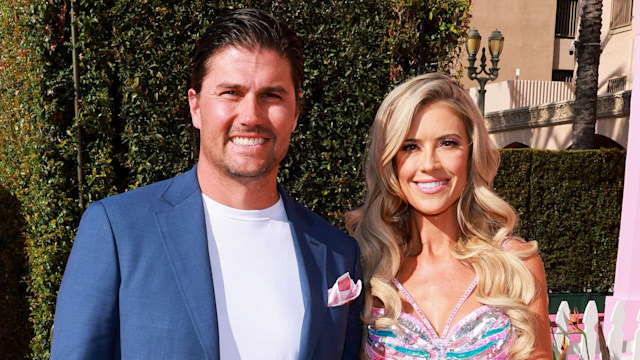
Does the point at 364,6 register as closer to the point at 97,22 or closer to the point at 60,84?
the point at 97,22

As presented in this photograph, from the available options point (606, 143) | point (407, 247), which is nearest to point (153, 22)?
point (407, 247)

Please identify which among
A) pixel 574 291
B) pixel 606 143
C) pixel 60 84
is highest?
pixel 60 84

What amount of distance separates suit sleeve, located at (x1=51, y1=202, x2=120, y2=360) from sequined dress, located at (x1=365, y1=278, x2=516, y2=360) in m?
1.40

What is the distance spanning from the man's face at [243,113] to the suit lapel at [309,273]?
1.00 ft

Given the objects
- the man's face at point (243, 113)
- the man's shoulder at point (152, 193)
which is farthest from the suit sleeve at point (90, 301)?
the man's face at point (243, 113)

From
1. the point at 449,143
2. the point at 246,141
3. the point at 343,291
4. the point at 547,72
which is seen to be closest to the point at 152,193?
the point at 246,141

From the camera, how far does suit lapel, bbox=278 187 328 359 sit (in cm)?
220

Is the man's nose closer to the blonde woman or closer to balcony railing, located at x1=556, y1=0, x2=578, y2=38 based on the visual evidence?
the blonde woman

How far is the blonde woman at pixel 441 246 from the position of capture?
291 cm

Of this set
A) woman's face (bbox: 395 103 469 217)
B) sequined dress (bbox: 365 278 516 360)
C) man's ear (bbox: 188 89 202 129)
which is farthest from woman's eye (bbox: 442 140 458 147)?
man's ear (bbox: 188 89 202 129)

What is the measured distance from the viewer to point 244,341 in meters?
2.14

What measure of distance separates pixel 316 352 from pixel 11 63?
3.35m

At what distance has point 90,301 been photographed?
1896mm

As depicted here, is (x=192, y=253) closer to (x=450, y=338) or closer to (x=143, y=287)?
(x=143, y=287)
